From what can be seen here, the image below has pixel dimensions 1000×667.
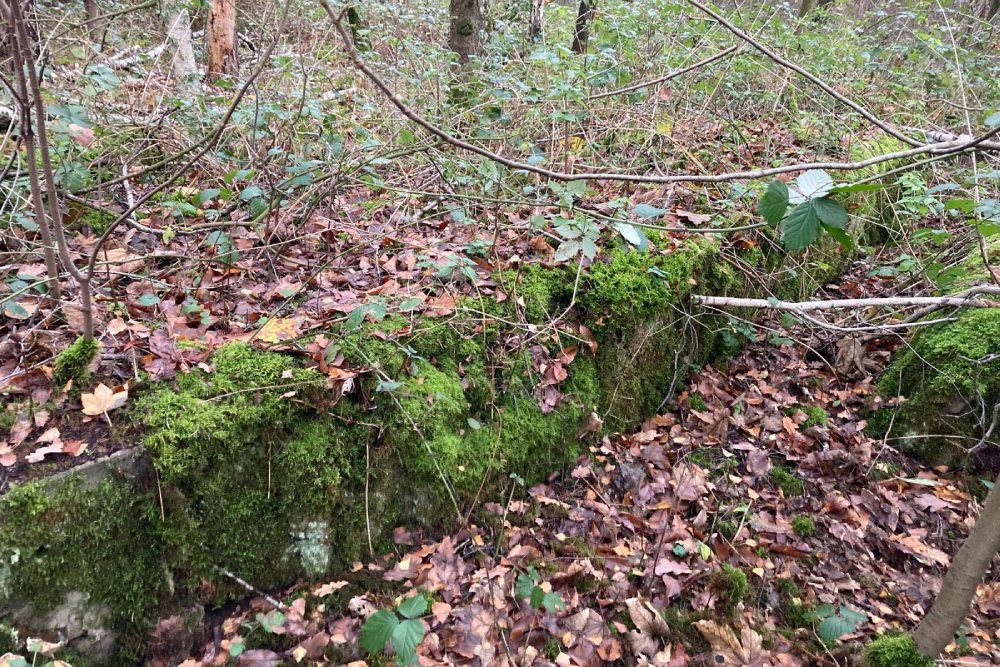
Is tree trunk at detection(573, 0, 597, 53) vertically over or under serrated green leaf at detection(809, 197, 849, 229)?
over

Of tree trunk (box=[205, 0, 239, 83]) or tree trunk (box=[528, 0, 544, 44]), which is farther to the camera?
tree trunk (box=[528, 0, 544, 44])

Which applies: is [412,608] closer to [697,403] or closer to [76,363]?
[76,363]

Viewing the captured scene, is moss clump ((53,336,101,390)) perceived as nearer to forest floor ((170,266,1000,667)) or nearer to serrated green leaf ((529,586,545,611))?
forest floor ((170,266,1000,667))

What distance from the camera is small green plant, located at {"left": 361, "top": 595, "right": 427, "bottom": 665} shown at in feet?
6.51

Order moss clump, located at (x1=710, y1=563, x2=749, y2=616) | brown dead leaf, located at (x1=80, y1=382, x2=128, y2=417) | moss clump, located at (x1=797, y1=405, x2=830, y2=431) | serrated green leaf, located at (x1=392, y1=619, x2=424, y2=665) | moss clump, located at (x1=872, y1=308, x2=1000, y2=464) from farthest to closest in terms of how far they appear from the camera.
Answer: moss clump, located at (x1=797, y1=405, x2=830, y2=431)
moss clump, located at (x1=872, y1=308, x2=1000, y2=464)
moss clump, located at (x1=710, y1=563, x2=749, y2=616)
brown dead leaf, located at (x1=80, y1=382, x2=128, y2=417)
serrated green leaf, located at (x1=392, y1=619, x2=424, y2=665)

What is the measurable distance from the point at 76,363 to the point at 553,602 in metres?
2.36

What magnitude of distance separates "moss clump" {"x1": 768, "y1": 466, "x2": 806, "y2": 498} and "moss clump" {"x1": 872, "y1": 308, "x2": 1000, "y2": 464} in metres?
0.88

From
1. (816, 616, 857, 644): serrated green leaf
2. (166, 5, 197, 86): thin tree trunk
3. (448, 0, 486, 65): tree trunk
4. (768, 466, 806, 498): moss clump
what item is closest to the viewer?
(816, 616, 857, 644): serrated green leaf

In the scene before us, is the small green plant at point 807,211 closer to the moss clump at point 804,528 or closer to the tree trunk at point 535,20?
the moss clump at point 804,528

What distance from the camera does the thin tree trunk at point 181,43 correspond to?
4785 millimetres

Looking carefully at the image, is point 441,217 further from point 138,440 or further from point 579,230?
point 138,440

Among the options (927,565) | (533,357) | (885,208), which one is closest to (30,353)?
(533,357)

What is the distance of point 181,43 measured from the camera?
4988mm

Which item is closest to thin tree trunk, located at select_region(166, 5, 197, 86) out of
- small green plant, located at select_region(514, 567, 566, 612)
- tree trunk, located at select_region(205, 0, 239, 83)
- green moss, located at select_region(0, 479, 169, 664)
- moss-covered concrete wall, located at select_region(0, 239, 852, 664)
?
tree trunk, located at select_region(205, 0, 239, 83)
